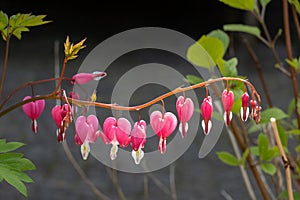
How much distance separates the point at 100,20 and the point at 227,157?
4000 mm

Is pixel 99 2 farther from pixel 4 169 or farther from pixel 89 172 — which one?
pixel 4 169

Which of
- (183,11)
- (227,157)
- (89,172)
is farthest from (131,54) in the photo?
(227,157)

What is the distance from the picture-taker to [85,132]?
680mm

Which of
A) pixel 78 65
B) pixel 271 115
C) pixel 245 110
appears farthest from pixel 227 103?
pixel 78 65

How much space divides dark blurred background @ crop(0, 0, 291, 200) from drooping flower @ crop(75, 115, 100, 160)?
1.63 meters

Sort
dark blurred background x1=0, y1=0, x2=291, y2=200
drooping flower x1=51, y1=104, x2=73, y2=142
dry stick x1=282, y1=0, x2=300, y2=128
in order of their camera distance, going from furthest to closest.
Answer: dark blurred background x1=0, y1=0, x2=291, y2=200 → dry stick x1=282, y1=0, x2=300, y2=128 → drooping flower x1=51, y1=104, x2=73, y2=142

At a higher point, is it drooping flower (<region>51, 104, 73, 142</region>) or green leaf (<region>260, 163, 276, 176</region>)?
drooping flower (<region>51, 104, 73, 142</region>)

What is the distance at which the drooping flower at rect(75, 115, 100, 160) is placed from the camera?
2.22 ft

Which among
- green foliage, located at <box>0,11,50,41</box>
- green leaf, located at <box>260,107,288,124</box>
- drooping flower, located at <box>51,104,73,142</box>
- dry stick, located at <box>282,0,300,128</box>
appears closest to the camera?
drooping flower, located at <box>51,104,73,142</box>

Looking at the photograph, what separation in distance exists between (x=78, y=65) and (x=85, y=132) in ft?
10.8

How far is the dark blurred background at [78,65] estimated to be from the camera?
2.69m

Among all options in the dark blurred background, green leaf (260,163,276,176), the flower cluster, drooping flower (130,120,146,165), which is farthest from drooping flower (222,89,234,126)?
the dark blurred background

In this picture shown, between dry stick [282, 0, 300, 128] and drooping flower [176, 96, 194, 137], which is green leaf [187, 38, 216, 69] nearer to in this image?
dry stick [282, 0, 300, 128]

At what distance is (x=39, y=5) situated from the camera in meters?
4.79
